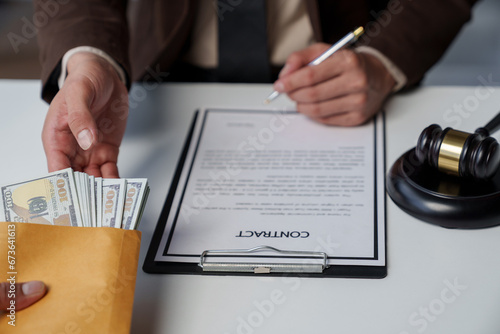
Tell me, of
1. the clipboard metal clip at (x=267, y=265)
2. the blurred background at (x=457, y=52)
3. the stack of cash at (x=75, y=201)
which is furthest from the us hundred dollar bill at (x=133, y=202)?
the blurred background at (x=457, y=52)

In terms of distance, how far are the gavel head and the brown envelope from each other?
0.42 metres

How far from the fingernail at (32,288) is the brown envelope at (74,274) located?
0.01 metres

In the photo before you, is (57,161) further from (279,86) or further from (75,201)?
(279,86)

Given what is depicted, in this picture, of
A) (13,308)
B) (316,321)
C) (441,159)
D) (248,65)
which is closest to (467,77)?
(248,65)

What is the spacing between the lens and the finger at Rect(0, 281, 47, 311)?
1.98 feet

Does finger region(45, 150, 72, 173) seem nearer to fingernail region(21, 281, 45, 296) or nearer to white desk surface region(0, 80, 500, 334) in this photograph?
white desk surface region(0, 80, 500, 334)

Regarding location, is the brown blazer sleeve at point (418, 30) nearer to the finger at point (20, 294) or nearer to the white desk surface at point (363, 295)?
the white desk surface at point (363, 295)

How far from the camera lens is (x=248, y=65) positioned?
1276 millimetres

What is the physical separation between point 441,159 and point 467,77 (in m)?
2.20

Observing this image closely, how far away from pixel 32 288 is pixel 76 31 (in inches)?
24.6

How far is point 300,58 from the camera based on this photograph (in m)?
1.01

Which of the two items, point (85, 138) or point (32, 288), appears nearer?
point (32, 288)

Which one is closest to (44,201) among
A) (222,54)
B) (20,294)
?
(20,294)

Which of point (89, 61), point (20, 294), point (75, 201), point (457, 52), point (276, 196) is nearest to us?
point (20, 294)
